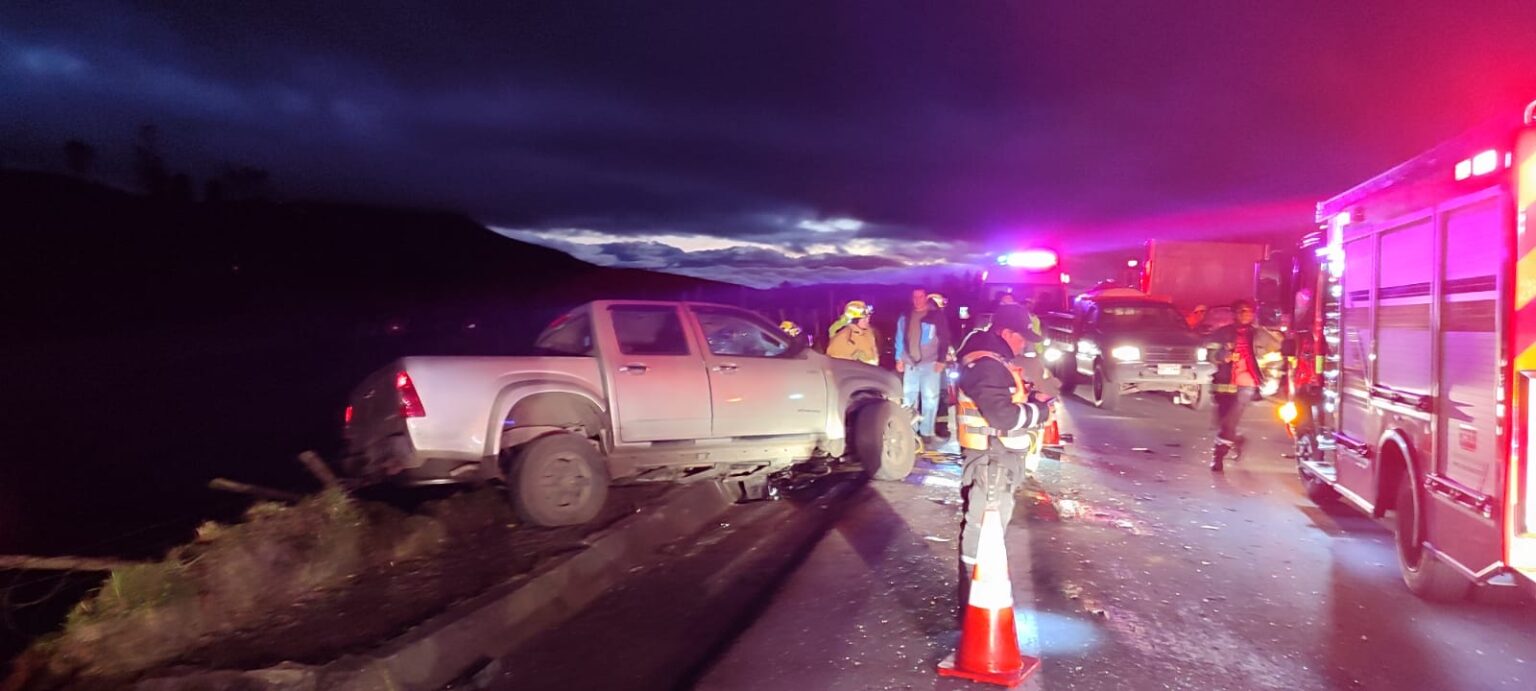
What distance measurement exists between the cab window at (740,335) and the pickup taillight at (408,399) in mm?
2349

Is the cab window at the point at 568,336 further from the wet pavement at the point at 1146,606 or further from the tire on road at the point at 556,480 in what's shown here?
the wet pavement at the point at 1146,606

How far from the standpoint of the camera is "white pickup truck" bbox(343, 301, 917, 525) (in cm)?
703

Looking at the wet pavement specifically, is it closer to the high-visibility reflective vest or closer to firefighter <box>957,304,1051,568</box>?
firefighter <box>957,304,1051,568</box>

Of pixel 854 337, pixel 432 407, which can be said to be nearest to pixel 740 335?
pixel 432 407

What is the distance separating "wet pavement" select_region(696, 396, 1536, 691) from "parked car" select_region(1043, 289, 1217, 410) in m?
6.54

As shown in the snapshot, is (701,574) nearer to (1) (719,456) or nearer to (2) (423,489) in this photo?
(1) (719,456)

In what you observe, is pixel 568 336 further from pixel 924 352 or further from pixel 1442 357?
pixel 1442 357

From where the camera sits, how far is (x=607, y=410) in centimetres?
765

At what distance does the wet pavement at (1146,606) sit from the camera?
4719 mm

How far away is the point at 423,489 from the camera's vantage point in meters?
9.16

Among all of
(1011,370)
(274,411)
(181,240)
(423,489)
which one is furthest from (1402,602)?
(181,240)

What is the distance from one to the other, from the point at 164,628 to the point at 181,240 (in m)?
61.7

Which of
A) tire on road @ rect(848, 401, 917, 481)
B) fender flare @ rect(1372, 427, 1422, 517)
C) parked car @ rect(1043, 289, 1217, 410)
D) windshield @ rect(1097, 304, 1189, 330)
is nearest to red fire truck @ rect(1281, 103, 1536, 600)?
fender flare @ rect(1372, 427, 1422, 517)

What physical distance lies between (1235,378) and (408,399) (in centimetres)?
803
